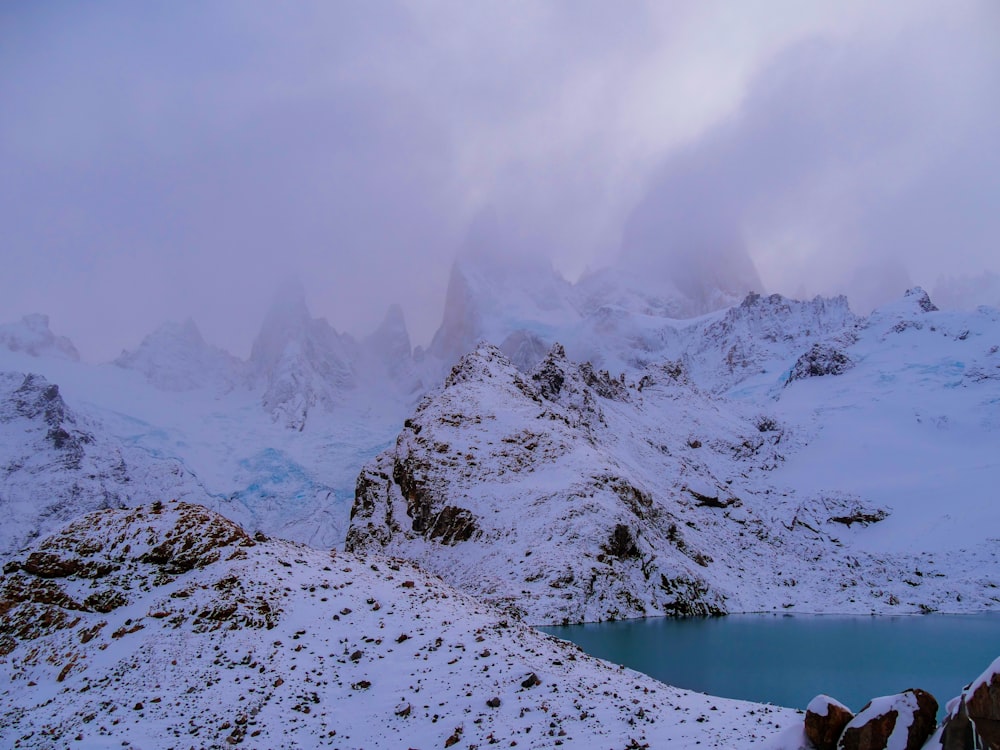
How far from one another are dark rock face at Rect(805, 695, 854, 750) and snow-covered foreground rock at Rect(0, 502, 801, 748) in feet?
6.74

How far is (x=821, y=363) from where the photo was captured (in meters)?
137

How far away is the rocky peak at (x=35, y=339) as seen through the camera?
565 feet

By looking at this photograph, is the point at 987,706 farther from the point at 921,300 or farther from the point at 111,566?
the point at 921,300

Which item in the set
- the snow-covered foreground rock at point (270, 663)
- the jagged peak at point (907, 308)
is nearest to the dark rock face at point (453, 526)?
the snow-covered foreground rock at point (270, 663)

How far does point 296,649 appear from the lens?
826 inches

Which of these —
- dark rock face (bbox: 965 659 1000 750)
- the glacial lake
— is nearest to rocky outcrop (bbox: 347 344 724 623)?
the glacial lake

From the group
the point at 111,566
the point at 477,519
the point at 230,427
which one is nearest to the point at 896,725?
the point at 111,566

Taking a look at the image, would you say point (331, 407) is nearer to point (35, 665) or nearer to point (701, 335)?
point (701, 335)

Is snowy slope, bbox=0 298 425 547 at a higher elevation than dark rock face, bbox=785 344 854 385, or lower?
lower

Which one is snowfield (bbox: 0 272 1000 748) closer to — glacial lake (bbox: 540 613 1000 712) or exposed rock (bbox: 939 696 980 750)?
exposed rock (bbox: 939 696 980 750)

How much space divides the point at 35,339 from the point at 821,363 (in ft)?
659

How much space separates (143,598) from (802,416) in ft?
386

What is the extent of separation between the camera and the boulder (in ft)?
38.8

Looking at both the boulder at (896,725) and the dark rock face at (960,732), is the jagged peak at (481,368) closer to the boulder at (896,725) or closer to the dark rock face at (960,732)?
the boulder at (896,725)
